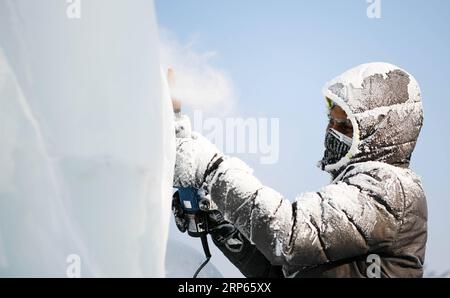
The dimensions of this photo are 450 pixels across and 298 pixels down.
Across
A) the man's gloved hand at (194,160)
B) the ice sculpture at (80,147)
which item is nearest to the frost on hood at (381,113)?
the man's gloved hand at (194,160)

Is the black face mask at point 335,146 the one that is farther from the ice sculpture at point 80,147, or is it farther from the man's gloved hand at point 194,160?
the ice sculpture at point 80,147

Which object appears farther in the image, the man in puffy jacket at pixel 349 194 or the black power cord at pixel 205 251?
the black power cord at pixel 205 251

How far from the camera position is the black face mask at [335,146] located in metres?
1.24

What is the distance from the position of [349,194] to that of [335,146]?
201 millimetres

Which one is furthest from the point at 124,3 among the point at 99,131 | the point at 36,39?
the point at 99,131

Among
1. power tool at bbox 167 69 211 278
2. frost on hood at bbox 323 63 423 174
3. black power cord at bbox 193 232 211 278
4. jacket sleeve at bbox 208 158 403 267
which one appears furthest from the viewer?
black power cord at bbox 193 232 211 278

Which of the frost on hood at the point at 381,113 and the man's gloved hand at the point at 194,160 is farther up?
the frost on hood at the point at 381,113

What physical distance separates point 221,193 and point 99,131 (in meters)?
0.45

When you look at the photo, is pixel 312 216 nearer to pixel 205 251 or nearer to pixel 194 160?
pixel 194 160

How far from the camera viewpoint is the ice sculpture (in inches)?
53.4

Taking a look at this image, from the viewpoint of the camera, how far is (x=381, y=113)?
1.18 m

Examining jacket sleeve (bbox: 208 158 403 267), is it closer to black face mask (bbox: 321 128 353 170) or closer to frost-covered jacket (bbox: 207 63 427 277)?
frost-covered jacket (bbox: 207 63 427 277)

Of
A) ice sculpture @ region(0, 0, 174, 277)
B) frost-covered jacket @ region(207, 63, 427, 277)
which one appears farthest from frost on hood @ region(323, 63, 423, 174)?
ice sculpture @ region(0, 0, 174, 277)

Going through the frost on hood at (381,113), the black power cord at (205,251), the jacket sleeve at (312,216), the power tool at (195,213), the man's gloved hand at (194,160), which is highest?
the frost on hood at (381,113)
